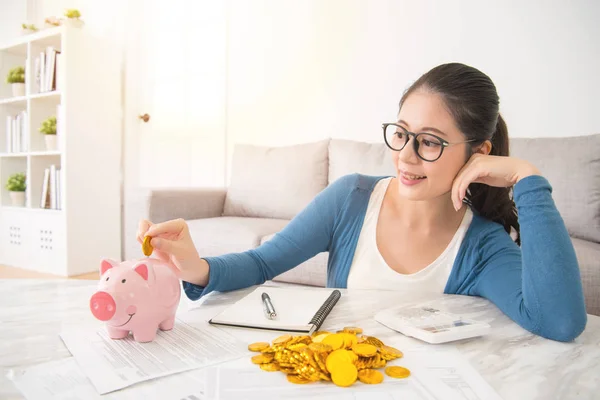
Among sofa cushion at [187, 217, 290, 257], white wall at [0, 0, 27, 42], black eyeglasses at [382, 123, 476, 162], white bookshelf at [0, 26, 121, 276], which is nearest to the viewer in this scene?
black eyeglasses at [382, 123, 476, 162]

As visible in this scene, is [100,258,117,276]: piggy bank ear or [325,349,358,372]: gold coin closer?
A: [325,349,358,372]: gold coin

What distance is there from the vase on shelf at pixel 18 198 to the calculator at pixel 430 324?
3.40 m

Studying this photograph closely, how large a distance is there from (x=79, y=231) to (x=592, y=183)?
3038 mm

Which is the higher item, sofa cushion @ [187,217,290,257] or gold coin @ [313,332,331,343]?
gold coin @ [313,332,331,343]

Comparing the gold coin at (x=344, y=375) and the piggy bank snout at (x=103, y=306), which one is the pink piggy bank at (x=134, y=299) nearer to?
the piggy bank snout at (x=103, y=306)

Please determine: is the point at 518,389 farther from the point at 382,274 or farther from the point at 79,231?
the point at 79,231

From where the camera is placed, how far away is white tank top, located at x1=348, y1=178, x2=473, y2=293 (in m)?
0.98

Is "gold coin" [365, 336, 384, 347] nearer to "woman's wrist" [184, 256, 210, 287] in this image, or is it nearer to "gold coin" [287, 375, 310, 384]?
"gold coin" [287, 375, 310, 384]

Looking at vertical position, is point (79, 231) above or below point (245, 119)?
below

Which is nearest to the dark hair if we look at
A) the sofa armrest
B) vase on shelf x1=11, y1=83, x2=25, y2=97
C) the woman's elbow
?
the woman's elbow

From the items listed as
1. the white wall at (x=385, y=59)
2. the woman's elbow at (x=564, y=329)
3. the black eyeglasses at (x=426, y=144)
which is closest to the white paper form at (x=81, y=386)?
the woman's elbow at (x=564, y=329)

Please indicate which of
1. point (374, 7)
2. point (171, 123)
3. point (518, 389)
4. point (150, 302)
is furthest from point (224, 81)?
point (518, 389)

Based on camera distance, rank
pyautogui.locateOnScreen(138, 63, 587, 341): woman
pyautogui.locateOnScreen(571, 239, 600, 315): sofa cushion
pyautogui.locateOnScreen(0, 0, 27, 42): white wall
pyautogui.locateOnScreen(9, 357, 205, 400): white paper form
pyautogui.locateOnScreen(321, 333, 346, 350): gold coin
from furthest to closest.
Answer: pyautogui.locateOnScreen(0, 0, 27, 42): white wall, pyautogui.locateOnScreen(571, 239, 600, 315): sofa cushion, pyautogui.locateOnScreen(138, 63, 587, 341): woman, pyautogui.locateOnScreen(321, 333, 346, 350): gold coin, pyautogui.locateOnScreen(9, 357, 205, 400): white paper form

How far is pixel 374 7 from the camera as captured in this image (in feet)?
8.84
